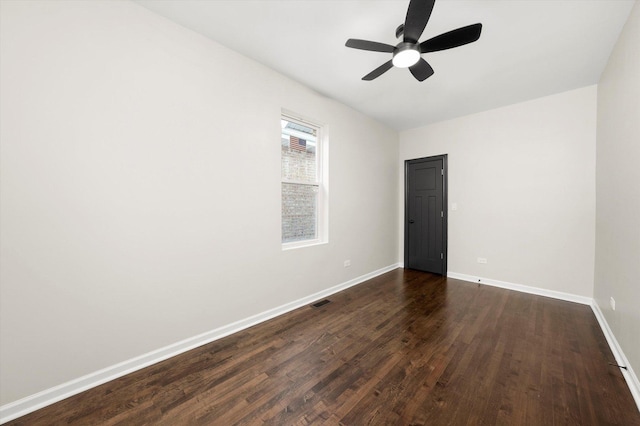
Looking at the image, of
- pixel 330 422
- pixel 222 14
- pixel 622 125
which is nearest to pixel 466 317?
A: pixel 330 422

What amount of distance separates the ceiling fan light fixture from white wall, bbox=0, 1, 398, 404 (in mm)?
1421

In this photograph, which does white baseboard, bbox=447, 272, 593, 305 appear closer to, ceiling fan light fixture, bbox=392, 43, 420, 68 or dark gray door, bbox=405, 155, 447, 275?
dark gray door, bbox=405, 155, 447, 275

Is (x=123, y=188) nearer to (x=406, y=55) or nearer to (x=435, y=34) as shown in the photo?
(x=406, y=55)

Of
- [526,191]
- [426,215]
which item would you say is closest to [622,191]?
[526,191]

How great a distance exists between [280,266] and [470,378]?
2038 millimetres

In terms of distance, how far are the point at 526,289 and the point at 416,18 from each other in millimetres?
4003

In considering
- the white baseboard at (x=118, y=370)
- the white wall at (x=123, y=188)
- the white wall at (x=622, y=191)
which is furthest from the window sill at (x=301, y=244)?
the white wall at (x=622, y=191)

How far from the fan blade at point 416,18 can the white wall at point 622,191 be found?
1.65 m

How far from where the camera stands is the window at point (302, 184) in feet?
10.1

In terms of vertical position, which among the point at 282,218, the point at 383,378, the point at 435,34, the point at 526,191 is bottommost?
the point at 383,378

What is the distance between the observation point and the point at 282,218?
3029 millimetres

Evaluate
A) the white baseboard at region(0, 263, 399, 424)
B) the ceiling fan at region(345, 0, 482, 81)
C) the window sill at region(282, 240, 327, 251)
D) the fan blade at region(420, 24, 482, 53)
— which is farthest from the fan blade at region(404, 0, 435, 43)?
the white baseboard at region(0, 263, 399, 424)

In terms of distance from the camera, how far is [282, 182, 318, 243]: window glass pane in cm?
310

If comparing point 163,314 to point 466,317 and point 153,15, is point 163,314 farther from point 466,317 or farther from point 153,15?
point 466,317
